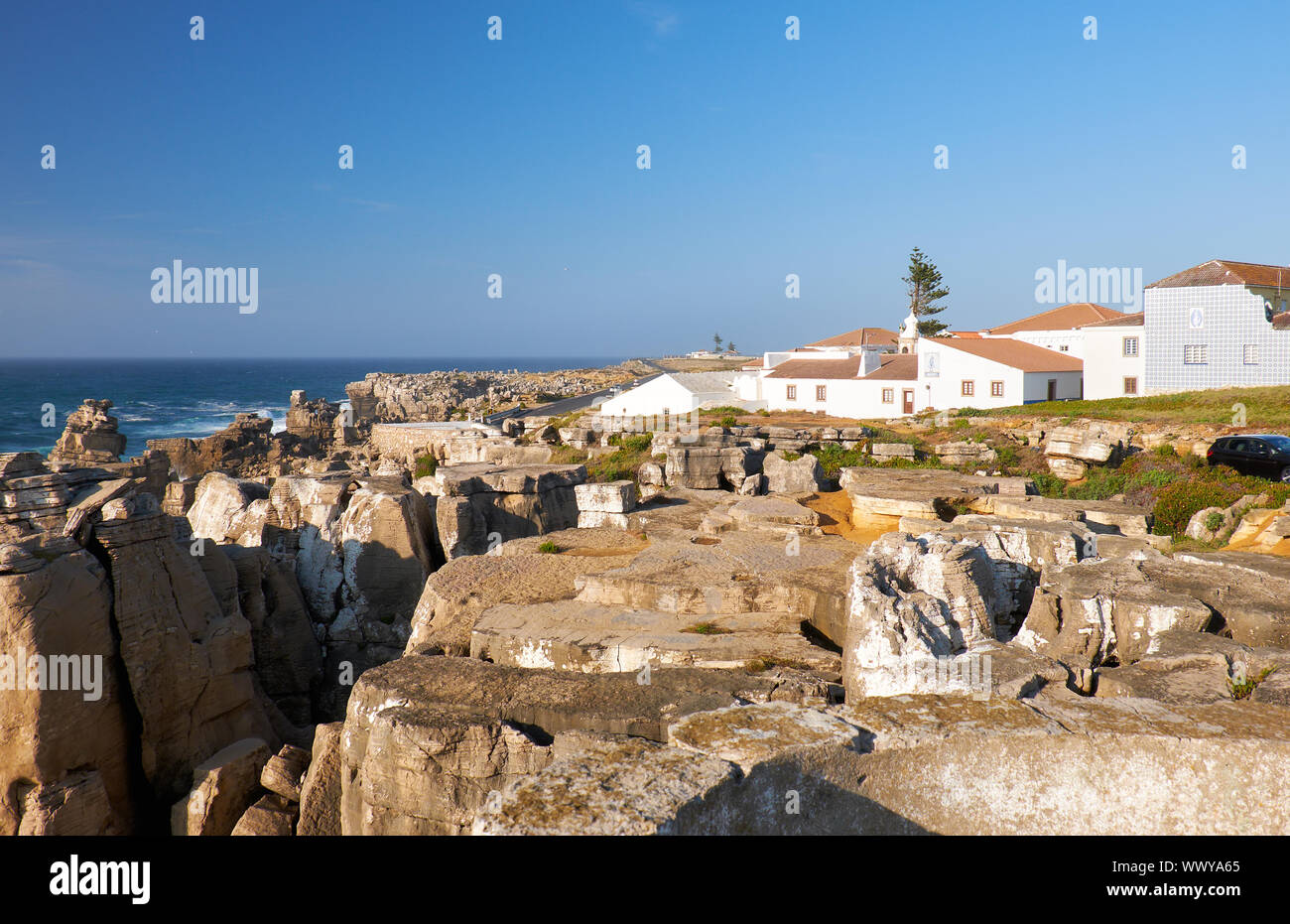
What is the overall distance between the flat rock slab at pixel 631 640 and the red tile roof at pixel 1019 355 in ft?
115

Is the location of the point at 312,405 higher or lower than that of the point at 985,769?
higher

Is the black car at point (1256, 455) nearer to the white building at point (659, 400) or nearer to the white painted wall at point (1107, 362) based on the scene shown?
the white painted wall at point (1107, 362)

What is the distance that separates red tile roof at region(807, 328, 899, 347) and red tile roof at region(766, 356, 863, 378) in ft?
44.8

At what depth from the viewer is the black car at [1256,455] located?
17.6 m

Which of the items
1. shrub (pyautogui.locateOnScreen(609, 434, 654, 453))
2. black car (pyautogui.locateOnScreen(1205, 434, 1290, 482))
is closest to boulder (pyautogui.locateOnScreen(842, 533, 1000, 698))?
black car (pyautogui.locateOnScreen(1205, 434, 1290, 482))

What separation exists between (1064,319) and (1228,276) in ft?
51.4

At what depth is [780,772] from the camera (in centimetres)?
389

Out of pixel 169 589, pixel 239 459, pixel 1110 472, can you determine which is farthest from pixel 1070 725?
pixel 239 459

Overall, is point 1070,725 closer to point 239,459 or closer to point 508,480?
point 508,480

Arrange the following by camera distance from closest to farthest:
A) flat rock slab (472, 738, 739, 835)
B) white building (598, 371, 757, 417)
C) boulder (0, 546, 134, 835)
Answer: flat rock slab (472, 738, 739, 835)
boulder (0, 546, 134, 835)
white building (598, 371, 757, 417)

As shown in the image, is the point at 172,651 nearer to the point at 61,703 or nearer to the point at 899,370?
the point at 61,703

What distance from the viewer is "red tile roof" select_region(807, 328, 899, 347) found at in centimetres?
5971

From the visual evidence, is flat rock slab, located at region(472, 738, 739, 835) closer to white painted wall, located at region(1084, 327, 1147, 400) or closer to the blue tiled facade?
the blue tiled facade
